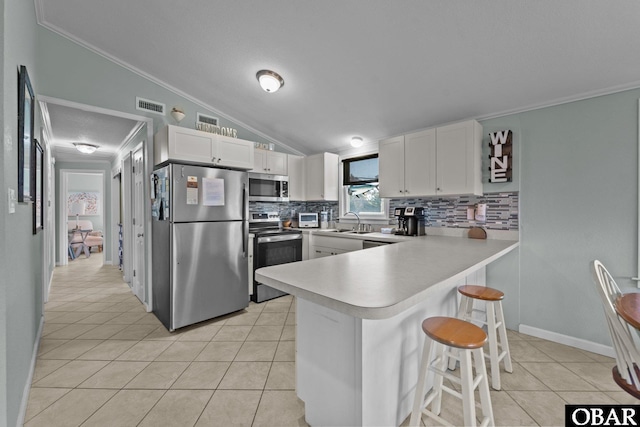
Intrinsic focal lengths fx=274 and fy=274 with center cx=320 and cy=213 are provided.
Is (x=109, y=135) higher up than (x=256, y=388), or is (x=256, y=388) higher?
(x=109, y=135)

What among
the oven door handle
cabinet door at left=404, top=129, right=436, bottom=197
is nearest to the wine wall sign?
cabinet door at left=404, top=129, right=436, bottom=197

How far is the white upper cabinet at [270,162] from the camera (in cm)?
374

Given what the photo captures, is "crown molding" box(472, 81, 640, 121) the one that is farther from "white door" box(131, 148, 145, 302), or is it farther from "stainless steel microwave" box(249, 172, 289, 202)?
"white door" box(131, 148, 145, 302)

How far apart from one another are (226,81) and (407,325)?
292cm

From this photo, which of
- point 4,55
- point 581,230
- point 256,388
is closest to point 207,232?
point 256,388

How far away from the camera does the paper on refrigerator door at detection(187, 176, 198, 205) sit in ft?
8.95

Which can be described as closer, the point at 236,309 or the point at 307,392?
the point at 307,392

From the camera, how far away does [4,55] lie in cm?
118

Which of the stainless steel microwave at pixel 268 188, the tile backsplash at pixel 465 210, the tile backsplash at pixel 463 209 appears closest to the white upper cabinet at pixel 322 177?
the stainless steel microwave at pixel 268 188

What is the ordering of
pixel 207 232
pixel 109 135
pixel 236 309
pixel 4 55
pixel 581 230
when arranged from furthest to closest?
pixel 109 135 < pixel 236 309 < pixel 207 232 < pixel 581 230 < pixel 4 55

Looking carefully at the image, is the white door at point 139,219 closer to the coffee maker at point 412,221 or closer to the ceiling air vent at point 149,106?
the ceiling air vent at point 149,106

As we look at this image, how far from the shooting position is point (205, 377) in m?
1.96

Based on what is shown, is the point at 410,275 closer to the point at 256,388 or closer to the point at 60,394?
the point at 256,388

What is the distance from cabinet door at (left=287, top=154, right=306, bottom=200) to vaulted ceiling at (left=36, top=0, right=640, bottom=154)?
3.56 feet
